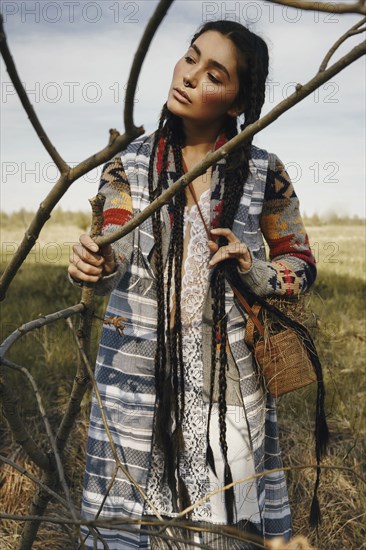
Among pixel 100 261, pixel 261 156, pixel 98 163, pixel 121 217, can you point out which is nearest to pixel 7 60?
pixel 98 163

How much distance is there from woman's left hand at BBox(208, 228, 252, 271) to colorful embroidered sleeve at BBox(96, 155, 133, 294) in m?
0.22

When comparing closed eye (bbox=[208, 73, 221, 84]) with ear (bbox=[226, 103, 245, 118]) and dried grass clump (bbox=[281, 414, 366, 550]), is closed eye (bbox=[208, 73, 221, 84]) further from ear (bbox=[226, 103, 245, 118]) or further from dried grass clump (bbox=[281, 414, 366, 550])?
dried grass clump (bbox=[281, 414, 366, 550])

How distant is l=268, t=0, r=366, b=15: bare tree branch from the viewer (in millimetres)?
565

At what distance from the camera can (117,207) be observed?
1734 millimetres

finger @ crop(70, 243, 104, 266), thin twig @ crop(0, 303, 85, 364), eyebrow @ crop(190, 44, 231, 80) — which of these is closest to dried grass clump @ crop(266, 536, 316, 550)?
thin twig @ crop(0, 303, 85, 364)

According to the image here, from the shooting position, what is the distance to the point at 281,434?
117 inches

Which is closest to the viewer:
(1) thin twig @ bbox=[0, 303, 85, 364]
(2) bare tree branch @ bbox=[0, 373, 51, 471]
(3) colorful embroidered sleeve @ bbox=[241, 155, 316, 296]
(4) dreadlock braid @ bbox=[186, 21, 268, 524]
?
(1) thin twig @ bbox=[0, 303, 85, 364]

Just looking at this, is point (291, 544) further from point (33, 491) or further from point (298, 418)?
point (298, 418)

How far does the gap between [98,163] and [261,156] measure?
1250 millimetres

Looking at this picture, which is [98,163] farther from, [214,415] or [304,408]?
[304,408]

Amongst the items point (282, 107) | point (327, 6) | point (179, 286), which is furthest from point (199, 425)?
point (327, 6)

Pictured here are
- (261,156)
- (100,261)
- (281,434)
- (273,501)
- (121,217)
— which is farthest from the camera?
(281,434)

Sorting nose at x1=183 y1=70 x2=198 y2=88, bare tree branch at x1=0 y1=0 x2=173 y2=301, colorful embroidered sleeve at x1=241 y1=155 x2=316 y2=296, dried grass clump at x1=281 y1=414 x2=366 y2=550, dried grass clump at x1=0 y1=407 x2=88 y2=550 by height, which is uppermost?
nose at x1=183 y1=70 x2=198 y2=88

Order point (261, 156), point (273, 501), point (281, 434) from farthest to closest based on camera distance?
point (281, 434)
point (273, 501)
point (261, 156)
